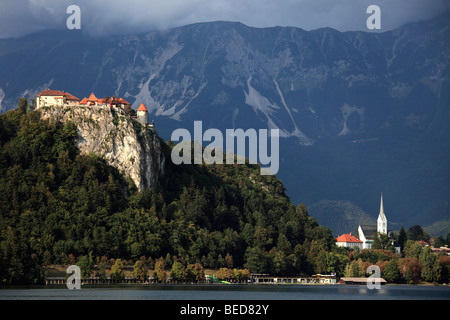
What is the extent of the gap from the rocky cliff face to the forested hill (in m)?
1.63

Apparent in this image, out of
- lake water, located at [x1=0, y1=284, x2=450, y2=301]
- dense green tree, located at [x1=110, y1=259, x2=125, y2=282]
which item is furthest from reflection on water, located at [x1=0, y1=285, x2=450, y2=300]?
dense green tree, located at [x1=110, y1=259, x2=125, y2=282]

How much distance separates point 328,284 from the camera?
580ft

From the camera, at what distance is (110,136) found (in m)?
178

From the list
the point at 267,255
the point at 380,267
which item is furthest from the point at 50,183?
the point at 380,267

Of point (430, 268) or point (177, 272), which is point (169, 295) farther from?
point (430, 268)

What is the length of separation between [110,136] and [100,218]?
20.1 meters

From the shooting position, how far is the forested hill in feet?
512

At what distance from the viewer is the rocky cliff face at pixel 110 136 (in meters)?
177

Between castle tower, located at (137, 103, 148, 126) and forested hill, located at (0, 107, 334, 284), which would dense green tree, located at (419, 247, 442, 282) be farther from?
castle tower, located at (137, 103, 148, 126)

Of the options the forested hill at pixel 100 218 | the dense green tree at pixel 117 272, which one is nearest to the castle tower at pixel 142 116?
the forested hill at pixel 100 218

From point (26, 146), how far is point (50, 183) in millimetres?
10739

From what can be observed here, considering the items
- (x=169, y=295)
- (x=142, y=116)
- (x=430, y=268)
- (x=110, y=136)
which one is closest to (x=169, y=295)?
(x=169, y=295)
